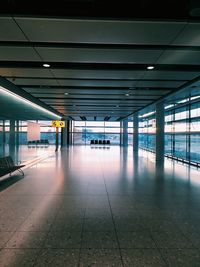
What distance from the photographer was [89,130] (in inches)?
1478

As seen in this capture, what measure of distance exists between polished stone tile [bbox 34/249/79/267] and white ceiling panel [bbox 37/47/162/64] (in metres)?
4.66

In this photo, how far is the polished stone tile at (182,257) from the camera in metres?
2.68

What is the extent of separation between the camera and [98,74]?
7.64 metres

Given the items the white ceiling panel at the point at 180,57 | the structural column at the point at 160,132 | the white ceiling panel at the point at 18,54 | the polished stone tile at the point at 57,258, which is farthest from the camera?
the structural column at the point at 160,132

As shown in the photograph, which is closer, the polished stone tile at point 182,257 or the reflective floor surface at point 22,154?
the polished stone tile at point 182,257

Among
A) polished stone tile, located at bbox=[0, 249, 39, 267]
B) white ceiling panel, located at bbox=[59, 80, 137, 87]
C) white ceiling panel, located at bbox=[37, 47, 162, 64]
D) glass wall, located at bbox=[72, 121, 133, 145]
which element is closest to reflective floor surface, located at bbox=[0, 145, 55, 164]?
white ceiling panel, located at bbox=[59, 80, 137, 87]

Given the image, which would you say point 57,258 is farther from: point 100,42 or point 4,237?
point 100,42

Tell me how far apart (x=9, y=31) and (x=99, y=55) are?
93.8 inches

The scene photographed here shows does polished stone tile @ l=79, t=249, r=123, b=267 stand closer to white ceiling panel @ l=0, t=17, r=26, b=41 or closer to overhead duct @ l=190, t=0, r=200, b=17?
overhead duct @ l=190, t=0, r=200, b=17

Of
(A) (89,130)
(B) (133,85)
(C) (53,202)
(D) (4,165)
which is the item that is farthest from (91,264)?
(A) (89,130)

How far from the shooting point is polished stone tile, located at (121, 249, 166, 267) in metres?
2.68

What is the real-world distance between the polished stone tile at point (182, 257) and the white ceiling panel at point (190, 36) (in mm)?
4202

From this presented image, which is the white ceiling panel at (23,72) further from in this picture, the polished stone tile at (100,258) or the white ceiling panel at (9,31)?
the polished stone tile at (100,258)

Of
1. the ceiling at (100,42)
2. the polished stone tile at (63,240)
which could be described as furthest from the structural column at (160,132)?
the polished stone tile at (63,240)
